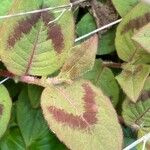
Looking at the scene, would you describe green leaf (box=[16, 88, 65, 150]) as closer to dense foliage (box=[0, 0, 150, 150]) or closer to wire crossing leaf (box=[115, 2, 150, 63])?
dense foliage (box=[0, 0, 150, 150])

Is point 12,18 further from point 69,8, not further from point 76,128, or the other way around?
point 76,128

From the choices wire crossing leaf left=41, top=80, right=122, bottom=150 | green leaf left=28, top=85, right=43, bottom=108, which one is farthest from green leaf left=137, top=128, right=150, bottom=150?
green leaf left=28, top=85, right=43, bottom=108

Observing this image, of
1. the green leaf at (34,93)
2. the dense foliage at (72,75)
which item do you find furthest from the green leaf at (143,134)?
the green leaf at (34,93)

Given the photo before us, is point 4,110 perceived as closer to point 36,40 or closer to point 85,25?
point 36,40

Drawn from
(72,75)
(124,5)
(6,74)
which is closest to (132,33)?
(124,5)

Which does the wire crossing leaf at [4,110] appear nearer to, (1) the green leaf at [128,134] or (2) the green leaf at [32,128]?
(2) the green leaf at [32,128]

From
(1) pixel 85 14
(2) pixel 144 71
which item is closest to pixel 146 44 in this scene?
(2) pixel 144 71
